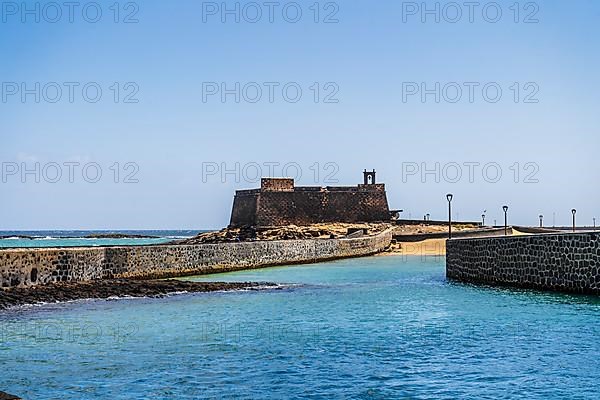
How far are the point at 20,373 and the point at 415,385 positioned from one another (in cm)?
501

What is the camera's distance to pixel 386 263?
34656 mm

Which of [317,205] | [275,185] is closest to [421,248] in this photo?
[317,205]

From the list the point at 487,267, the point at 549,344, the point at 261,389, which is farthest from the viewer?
the point at 487,267

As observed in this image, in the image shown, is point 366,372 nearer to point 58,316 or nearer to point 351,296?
point 58,316

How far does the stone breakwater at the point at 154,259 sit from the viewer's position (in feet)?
68.3

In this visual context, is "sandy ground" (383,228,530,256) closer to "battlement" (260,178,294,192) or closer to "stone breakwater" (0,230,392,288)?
"stone breakwater" (0,230,392,288)

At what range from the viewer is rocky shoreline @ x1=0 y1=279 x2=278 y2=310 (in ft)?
61.4

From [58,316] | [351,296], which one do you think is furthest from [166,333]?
[351,296]

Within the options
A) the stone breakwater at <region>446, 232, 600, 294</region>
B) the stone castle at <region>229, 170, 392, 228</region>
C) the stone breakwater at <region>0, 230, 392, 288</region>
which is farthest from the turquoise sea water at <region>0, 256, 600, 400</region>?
the stone castle at <region>229, 170, 392, 228</region>

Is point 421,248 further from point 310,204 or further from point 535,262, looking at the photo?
point 535,262

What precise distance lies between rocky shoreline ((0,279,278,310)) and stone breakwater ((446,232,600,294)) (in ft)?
20.0

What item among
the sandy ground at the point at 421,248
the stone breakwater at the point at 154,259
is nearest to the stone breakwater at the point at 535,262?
the stone breakwater at the point at 154,259

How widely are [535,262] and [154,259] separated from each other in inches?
489

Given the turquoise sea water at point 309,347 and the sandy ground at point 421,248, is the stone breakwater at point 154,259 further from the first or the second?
the sandy ground at point 421,248
